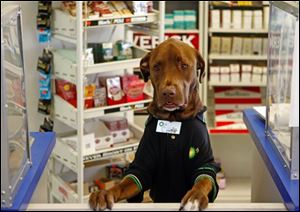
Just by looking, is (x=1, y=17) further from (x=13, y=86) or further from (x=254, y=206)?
(x=254, y=206)

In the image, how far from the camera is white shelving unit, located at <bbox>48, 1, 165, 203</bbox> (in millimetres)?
4008

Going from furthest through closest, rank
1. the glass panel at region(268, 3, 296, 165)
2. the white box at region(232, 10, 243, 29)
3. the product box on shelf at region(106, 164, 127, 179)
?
1. the white box at region(232, 10, 243, 29)
2. the product box on shelf at region(106, 164, 127, 179)
3. the glass panel at region(268, 3, 296, 165)

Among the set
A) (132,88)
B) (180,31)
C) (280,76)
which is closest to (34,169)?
(280,76)

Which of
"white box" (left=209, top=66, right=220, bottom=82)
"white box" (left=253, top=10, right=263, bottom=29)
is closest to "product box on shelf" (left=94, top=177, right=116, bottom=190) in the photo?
"white box" (left=209, top=66, right=220, bottom=82)

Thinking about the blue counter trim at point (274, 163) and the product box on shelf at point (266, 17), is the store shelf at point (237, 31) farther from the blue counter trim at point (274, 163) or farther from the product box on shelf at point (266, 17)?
the blue counter trim at point (274, 163)

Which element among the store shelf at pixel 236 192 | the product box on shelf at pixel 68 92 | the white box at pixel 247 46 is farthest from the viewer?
the white box at pixel 247 46

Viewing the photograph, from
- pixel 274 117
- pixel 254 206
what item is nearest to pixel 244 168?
pixel 274 117

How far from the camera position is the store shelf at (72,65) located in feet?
13.4

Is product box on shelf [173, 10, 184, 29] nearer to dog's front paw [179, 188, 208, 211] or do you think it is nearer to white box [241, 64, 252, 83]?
white box [241, 64, 252, 83]

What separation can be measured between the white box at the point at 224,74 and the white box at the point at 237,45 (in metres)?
0.16

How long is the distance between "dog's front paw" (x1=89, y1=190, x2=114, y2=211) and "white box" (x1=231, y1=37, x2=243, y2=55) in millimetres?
3755

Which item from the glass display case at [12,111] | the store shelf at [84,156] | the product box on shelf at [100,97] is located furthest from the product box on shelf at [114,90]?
the glass display case at [12,111]

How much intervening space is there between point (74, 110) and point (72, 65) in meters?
0.31

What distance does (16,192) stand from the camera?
184cm
